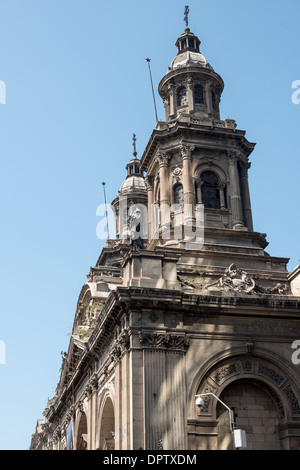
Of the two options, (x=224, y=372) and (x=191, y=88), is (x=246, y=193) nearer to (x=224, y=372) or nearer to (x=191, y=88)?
(x=191, y=88)

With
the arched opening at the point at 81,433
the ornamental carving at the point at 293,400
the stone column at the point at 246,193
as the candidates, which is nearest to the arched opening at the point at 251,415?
the ornamental carving at the point at 293,400

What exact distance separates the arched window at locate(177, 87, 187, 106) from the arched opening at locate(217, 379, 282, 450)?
22.8 meters

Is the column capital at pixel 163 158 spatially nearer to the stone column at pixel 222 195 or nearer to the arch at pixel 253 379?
the stone column at pixel 222 195

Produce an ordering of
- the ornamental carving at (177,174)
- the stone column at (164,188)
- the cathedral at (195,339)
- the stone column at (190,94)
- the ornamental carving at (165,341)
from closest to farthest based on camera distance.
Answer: the cathedral at (195,339) < the ornamental carving at (165,341) < the stone column at (164,188) < the ornamental carving at (177,174) < the stone column at (190,94)

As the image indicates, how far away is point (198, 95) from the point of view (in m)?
45.8

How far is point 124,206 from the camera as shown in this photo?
66438 millimetres

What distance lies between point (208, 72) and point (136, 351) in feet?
82.0

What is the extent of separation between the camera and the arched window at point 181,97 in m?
45.6

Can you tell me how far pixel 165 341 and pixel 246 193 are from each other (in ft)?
56.6

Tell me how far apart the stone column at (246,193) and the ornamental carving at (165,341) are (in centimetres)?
1481

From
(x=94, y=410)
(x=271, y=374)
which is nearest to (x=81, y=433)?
(x=94, y=410)

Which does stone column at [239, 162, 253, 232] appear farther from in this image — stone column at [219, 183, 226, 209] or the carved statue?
the carved statue

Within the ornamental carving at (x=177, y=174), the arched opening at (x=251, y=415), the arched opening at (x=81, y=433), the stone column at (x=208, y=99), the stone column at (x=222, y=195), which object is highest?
the stone column at (x=208, y=99)
